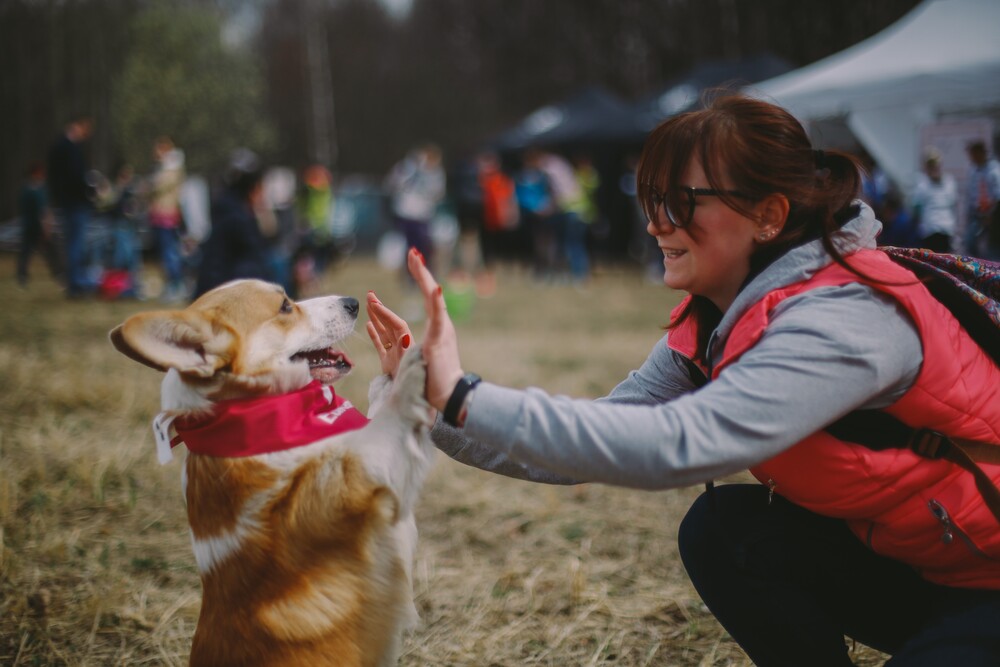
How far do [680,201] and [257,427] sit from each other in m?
1.06

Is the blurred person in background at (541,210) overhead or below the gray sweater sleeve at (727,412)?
below

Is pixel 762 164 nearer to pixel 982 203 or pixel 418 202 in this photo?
pixel 982 203

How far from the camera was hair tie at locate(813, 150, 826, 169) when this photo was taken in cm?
149

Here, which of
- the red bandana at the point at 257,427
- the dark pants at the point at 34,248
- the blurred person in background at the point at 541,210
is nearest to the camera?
the red bandana at the point at 257,427

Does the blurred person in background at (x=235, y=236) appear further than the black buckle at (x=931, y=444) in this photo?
Yes

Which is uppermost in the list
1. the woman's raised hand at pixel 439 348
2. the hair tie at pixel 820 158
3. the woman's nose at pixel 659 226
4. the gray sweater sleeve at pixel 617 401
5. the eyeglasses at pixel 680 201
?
the hair tie at pixel 820 158

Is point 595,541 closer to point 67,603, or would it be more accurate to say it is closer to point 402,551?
point 402,551

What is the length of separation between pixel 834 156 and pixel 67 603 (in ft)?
8.98

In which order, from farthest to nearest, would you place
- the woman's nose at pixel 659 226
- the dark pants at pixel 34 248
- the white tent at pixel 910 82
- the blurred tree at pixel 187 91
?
the blurred tree at pixel 187 91, the dark pants at pixel 34 248, the white tent at pixel 910 82, the woman's nose at pixel 659 226

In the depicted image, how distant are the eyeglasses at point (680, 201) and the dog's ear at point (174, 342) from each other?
1.12 m

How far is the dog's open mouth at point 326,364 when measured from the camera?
83.4 inches

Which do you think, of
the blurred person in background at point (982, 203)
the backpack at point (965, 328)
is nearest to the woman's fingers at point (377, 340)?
the backpack at point (965, 328)

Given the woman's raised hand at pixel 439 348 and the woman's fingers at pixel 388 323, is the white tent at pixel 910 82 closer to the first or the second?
the woman's fingers at pixel 388 323

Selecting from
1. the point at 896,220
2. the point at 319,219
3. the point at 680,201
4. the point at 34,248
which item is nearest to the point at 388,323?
the point at 680,201
